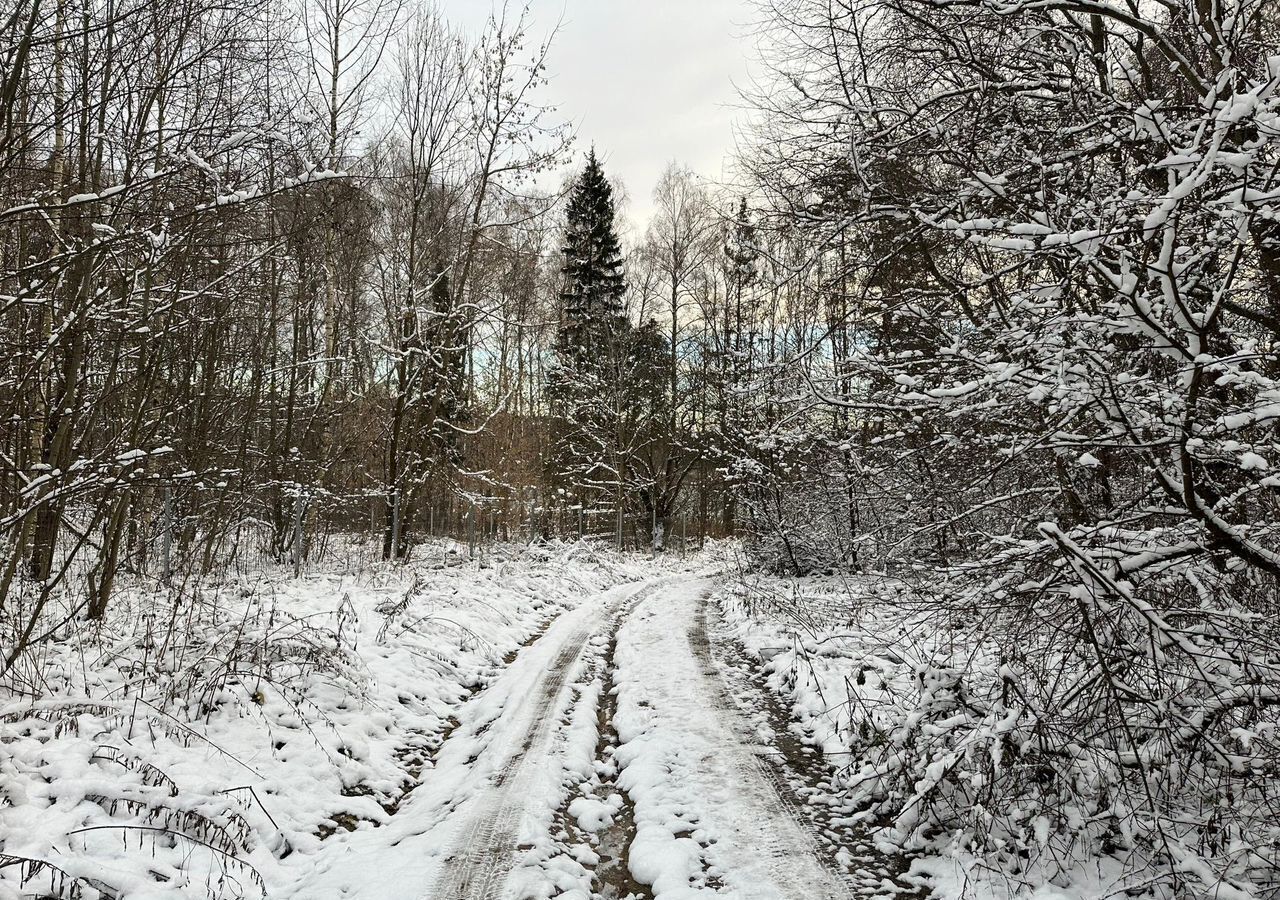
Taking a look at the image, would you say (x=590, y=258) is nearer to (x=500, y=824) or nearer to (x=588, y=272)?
(x=588, y=272)

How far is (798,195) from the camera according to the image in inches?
198

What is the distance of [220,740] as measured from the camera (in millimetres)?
4793

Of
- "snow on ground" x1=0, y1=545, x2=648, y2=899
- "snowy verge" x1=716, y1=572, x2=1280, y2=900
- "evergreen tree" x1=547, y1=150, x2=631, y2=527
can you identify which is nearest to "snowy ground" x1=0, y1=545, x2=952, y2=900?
"snow on ground" x1=0, y1=545, x2=648, y2=899

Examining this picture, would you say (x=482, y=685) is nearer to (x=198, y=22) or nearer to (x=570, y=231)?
(x=198, y=22)

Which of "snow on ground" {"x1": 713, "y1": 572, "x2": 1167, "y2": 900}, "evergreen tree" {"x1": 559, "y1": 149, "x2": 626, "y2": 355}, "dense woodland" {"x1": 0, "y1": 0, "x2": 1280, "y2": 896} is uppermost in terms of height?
"evergreen tree" {"x1": 559, "y1": 149, "x2": 626, "y2": 355}

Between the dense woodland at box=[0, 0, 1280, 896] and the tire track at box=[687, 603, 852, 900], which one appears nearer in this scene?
the dense woodland at box=[0, 0, 1280, 896]

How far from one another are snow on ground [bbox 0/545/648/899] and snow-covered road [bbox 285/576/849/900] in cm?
13

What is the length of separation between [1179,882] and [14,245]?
381 inches

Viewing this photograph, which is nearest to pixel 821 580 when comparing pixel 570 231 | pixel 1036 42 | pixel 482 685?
pixel 482 685

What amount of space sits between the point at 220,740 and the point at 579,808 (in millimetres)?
2602

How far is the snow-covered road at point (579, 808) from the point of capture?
3.58 metres

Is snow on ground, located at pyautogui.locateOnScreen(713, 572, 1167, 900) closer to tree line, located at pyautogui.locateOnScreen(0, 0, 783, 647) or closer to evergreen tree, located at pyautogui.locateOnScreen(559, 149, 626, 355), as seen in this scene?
tree line, located at pyautogui.locateOnScreen(0, 0, 783, 647)

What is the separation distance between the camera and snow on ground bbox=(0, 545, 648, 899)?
3.51 meters

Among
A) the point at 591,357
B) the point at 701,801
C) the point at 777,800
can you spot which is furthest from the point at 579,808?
the point at 591,357
